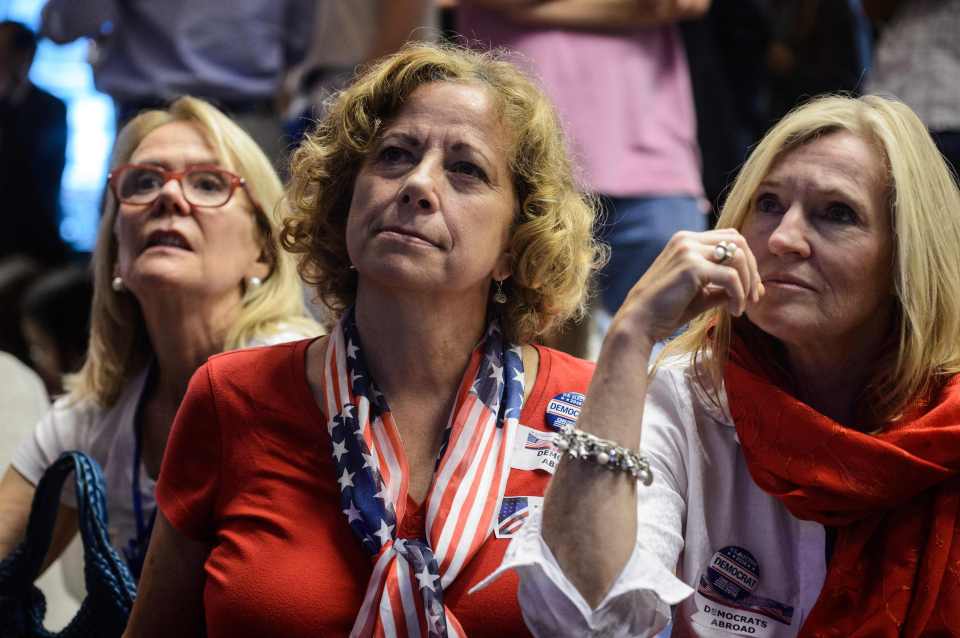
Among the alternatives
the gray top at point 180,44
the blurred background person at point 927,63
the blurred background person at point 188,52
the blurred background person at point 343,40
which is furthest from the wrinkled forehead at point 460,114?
the gray top at point 180,44

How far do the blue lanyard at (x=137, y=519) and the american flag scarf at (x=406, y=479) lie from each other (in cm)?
74

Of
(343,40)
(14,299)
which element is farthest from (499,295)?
(14,299)

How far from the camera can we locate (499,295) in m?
2.55

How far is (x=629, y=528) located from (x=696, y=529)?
0.99 feet

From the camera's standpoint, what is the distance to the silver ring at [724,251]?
2102 millimetres

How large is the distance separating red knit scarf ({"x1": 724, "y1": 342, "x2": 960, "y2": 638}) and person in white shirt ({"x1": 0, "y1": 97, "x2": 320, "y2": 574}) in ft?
4.47

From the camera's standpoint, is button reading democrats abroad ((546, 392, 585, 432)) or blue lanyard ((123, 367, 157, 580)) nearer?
button reading democrats abroad ((546, 392, 585, 432))

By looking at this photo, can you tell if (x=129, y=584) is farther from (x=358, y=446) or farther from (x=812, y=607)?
(x=812, y=607)

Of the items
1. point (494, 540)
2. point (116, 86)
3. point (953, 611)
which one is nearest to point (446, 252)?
point (494, 540)

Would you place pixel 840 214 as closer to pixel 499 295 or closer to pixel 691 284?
pixel 691 284

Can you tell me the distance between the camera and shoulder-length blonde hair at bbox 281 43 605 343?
2.49 m

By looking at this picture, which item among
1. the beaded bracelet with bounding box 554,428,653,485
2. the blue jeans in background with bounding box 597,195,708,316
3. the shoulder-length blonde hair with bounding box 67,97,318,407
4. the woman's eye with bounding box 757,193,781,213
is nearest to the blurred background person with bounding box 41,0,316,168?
the shoulder-length blonde hair with bounding box 67,97,318,407

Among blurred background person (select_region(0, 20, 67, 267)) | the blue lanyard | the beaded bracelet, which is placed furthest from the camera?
blurred background person (select_region(0, 20, 67, 267))

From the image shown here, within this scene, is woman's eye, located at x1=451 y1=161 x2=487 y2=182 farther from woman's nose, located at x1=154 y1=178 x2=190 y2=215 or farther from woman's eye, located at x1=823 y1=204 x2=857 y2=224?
woman's nose, located at x1=154 y1=178 x2=190 y2=215
